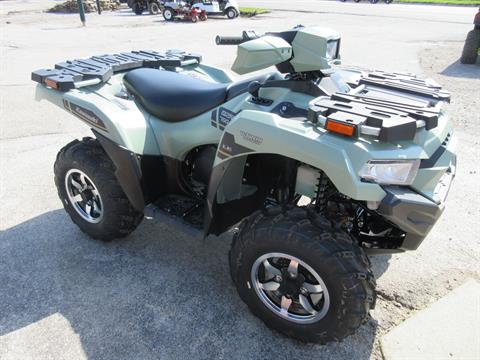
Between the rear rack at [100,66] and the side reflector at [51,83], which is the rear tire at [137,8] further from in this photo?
the side reflector at [51,83]

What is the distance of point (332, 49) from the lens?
2.29 m

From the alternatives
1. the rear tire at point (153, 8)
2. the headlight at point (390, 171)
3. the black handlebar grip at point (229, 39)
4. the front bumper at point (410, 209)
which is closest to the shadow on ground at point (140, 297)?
the front bumper at point (410, 209)

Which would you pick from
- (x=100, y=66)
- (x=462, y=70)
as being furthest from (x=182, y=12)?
(x=100, y=66)

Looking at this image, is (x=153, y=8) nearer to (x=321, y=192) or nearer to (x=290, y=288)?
(x=321, y=192)

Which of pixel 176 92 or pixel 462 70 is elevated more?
pixel 176 92

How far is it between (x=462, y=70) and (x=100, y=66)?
8555mm

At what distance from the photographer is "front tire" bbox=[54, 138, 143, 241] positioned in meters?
3.02

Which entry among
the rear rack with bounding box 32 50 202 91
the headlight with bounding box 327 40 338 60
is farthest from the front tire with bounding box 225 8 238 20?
the headlight with bounding box 327 40 338 60

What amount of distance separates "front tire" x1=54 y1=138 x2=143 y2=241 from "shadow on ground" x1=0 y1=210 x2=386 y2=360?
0.64 ft

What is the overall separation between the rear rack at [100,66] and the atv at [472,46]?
826cm

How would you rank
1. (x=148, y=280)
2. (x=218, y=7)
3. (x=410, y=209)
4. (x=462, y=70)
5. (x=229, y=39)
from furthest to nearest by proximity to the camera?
(x=218, y=7), (x=462, y=70), (x=148, y=280), (x=229, y=39), (x=410, y=209)

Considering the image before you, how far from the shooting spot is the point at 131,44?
42.9ft

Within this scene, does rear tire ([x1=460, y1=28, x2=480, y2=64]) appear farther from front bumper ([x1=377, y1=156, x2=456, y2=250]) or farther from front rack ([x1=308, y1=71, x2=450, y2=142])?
front bumper ([x1=377, y1=156, x2=456, y2=250])

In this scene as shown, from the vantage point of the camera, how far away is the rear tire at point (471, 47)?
940cm
